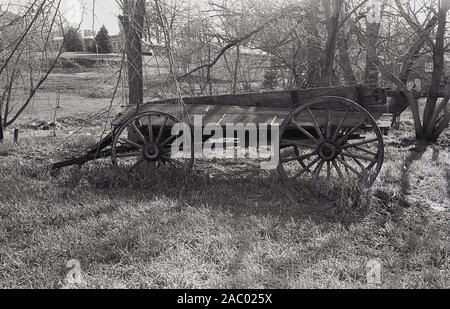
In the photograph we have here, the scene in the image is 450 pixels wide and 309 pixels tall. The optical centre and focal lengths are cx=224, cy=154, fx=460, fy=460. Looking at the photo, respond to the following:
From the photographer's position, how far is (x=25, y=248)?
391cm

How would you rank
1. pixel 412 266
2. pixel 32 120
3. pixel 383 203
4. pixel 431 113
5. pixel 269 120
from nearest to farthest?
1. pixel 412 266
2. pixel 383 203
3. pixel 269 120
4. pixel 431 113
5. pixel 32 120

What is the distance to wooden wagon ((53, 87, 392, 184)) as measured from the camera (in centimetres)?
521

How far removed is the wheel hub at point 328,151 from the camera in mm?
5184

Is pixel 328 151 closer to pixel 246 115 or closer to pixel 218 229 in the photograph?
pixel 246 115

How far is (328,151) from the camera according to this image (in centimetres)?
523

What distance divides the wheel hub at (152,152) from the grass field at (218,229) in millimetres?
287

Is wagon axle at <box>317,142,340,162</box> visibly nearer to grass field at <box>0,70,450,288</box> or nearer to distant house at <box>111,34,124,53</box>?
grass field at <box>0,70,450,288</box>

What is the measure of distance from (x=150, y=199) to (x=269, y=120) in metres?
1.70

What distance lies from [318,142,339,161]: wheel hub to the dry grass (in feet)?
1.23

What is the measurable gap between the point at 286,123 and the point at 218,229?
5.76 ft

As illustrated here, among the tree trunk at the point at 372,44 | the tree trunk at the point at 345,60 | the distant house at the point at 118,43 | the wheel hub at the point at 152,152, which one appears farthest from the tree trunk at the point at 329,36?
the wheel hub at the point at 152,152

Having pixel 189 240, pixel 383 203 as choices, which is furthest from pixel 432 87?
pixel 189 240

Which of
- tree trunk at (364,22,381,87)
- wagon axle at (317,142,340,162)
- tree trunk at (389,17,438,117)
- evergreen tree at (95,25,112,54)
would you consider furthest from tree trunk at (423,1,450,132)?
evergreen tree at (95,25,112,54)

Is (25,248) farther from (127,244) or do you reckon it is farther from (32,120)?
(32,120)
